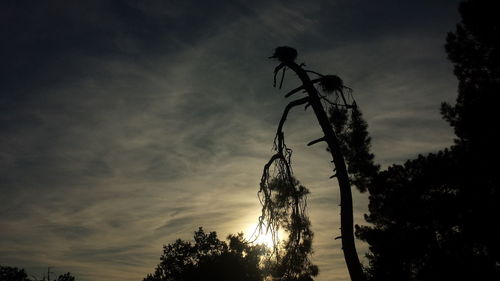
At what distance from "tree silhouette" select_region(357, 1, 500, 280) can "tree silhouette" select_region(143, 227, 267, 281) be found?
85.1 feet

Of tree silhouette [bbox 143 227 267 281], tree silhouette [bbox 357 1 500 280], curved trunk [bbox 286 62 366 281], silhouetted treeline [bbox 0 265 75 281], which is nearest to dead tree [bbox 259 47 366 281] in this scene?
curved trunk [bbox 286 62 366 281]

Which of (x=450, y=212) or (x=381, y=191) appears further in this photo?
(x=381, y=191)

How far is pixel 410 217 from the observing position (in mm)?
22500

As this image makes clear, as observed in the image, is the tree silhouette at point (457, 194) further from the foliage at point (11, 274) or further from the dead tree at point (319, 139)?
the foliage at point (11, 274)

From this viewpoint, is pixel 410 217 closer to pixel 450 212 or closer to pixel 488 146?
pixel 450 212

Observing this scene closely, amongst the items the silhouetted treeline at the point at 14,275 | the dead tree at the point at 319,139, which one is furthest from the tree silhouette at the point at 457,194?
the silhouetted treeline at the point at 14,275

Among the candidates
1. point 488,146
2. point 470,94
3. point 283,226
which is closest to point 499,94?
point 470,94

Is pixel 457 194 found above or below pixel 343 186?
above

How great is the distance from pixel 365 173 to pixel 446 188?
5081 millimetres

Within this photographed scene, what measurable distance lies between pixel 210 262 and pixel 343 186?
157ft

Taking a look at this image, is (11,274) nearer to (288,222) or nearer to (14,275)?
(14,275)

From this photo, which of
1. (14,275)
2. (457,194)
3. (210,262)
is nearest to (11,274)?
(14,275)

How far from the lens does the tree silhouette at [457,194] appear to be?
632 inches

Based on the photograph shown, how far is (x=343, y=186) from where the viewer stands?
563 centimetres
